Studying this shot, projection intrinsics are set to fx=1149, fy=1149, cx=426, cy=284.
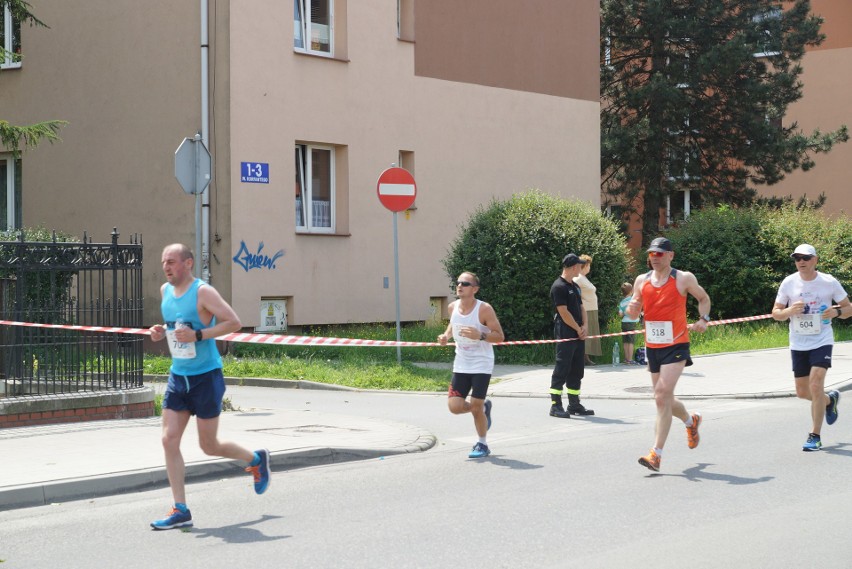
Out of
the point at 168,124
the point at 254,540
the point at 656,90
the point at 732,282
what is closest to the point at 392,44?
the point at 168,124

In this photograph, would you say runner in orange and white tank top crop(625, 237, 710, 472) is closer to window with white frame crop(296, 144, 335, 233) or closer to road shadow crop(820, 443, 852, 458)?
road shadow crop(820, 443, 852, 458)

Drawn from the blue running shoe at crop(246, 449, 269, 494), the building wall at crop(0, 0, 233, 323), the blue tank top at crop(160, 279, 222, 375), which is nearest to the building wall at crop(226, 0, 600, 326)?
the building wall at crop(0, 0, 233, 323)

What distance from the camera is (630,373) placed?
1683 cm

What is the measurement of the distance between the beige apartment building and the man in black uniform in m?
A: 7.40

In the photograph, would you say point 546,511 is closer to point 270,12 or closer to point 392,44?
point 270,12

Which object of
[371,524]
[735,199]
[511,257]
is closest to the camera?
[371,524]

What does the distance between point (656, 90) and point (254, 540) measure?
2727 centimetres

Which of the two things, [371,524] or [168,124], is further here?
[168,124]

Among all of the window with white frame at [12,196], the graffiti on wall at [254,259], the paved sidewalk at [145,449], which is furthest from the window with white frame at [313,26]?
the paved sidewalk at [145,449]

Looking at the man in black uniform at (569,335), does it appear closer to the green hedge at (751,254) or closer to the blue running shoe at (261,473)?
the blue running shoe at (261,473)

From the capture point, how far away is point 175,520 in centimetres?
715

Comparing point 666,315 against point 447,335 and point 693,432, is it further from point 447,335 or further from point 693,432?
point 447,335

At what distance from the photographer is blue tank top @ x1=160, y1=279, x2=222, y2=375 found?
288 inches

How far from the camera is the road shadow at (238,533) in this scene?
683 cm
